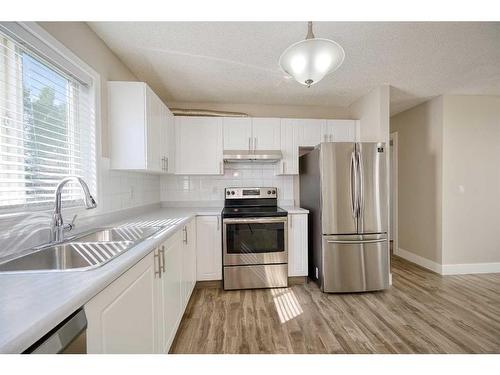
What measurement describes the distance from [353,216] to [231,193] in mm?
1570

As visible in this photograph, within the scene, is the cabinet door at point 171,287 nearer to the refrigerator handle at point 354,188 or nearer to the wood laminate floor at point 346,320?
the wood laminate floor at point 346,320

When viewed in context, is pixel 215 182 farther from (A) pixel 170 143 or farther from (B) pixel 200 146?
(A) pixel 170 143

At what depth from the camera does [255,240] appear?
250 centimetres

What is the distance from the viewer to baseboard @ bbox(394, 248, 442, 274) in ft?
9.88

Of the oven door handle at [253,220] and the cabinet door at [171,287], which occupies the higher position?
the oven door handle at [253,220]

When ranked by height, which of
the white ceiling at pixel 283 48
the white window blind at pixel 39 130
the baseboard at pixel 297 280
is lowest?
the baseboard at pixel 297 280

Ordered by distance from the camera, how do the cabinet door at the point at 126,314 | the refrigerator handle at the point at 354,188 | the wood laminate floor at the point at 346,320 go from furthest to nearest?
1. the refrigerator handle at the point at 354,188
2. the wood laminate floor at the point at 346,320
3. the cabinet door at the point at 126,314

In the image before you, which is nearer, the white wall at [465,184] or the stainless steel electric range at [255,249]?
the stainless steel electric range at [255,249]

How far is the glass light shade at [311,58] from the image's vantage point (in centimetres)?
119

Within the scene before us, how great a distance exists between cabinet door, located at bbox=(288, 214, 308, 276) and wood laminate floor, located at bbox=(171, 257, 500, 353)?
204 mm

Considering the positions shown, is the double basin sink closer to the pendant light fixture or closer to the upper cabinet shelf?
the upper cabinet shelf

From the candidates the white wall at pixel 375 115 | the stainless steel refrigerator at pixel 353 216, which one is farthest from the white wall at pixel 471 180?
the stainless steel refrigerator at pixel 353 216

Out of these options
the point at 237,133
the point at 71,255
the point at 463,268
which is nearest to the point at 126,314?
the point at 71,255

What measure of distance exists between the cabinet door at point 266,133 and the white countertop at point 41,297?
2252 millimetres
